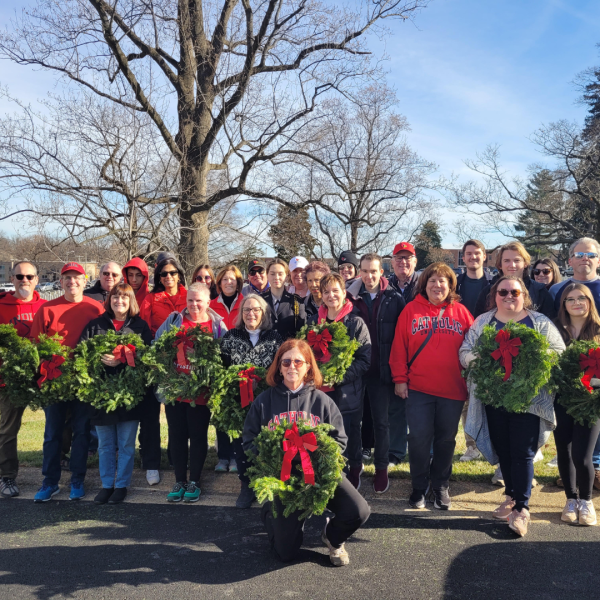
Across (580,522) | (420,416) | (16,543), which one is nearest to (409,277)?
(420,416)

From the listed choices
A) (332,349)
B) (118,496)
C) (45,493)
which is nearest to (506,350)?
(332,349)

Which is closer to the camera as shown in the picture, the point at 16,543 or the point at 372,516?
the point at 16,543

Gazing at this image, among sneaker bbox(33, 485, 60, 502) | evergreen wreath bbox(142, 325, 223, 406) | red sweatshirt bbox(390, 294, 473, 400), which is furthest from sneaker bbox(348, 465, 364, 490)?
sneaker bbox(33, 485, 60, 502)

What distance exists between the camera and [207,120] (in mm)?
14023

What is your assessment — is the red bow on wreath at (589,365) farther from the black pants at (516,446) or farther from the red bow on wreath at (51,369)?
the red bow on wreath at (51,369)

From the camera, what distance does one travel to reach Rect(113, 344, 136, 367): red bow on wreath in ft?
17.4

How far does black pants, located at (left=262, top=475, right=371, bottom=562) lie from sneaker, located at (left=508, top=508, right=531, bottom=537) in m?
1.42

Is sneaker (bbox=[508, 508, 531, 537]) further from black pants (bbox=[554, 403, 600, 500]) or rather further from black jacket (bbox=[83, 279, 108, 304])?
black jacket (bbox=[83, 279, 108, 304])

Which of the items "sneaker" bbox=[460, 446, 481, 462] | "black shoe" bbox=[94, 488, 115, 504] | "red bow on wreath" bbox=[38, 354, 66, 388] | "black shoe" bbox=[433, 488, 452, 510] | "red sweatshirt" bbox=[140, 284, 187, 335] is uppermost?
"red sweatshirt" bbox=[140, 284, 187, 335]

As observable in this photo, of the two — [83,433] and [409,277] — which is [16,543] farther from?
[409,277]

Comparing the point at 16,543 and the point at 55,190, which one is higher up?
the point at 55,190

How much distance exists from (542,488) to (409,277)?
285 centimetres

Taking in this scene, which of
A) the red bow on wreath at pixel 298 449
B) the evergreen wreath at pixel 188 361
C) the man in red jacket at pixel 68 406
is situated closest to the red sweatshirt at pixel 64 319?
the man in red jacket at pixel 68 406

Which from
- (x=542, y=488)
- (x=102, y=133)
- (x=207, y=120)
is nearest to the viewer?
(x=542, y=488)
